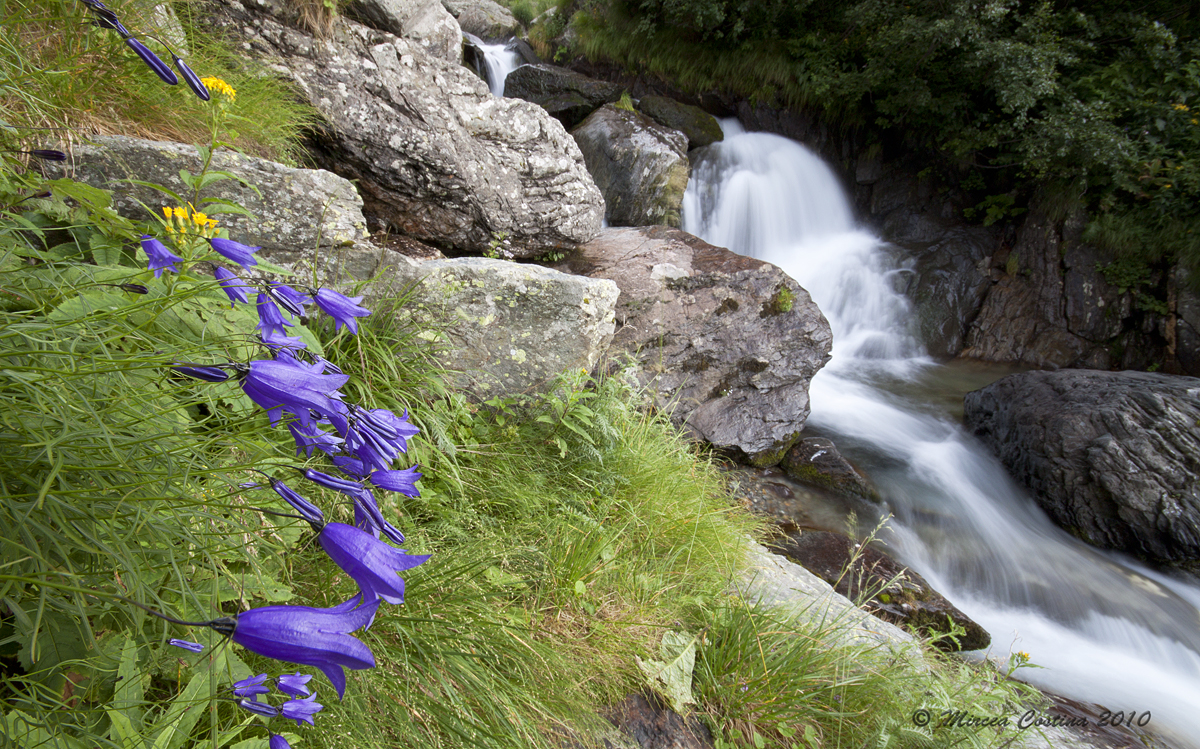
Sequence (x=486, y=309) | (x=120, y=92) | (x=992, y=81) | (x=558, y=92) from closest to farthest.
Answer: (x=120, y=92) → (x=486, y=309) → (x=992, y=81) → (x=558, y=92)

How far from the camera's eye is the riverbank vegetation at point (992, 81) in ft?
22.5

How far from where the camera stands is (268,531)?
54.0 inches

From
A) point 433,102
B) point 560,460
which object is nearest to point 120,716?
point 560,460

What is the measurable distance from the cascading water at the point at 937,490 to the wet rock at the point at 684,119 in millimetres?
234

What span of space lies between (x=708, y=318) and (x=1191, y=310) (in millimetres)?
7028

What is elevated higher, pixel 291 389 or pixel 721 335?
pixel 291 389

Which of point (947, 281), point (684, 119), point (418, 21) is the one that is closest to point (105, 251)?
point (418, 21)

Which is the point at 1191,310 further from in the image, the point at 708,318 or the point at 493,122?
the point at 493,122

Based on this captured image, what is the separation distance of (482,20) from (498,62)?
10.7 feet

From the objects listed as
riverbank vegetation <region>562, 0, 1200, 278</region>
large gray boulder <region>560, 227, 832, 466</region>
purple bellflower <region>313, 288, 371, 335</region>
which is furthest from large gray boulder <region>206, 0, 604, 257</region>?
riverbank vegetation <region>562, 0, 1200, 278</region>

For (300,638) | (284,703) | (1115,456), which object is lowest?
(1115,456)

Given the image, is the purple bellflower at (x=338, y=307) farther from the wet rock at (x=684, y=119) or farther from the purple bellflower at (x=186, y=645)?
the wet rock at (x=684, y=119)

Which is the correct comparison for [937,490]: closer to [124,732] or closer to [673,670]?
[673,670]

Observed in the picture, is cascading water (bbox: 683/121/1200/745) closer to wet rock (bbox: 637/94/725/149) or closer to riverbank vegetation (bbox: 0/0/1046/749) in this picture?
wet rock (bbox: 637/94/725/149)
